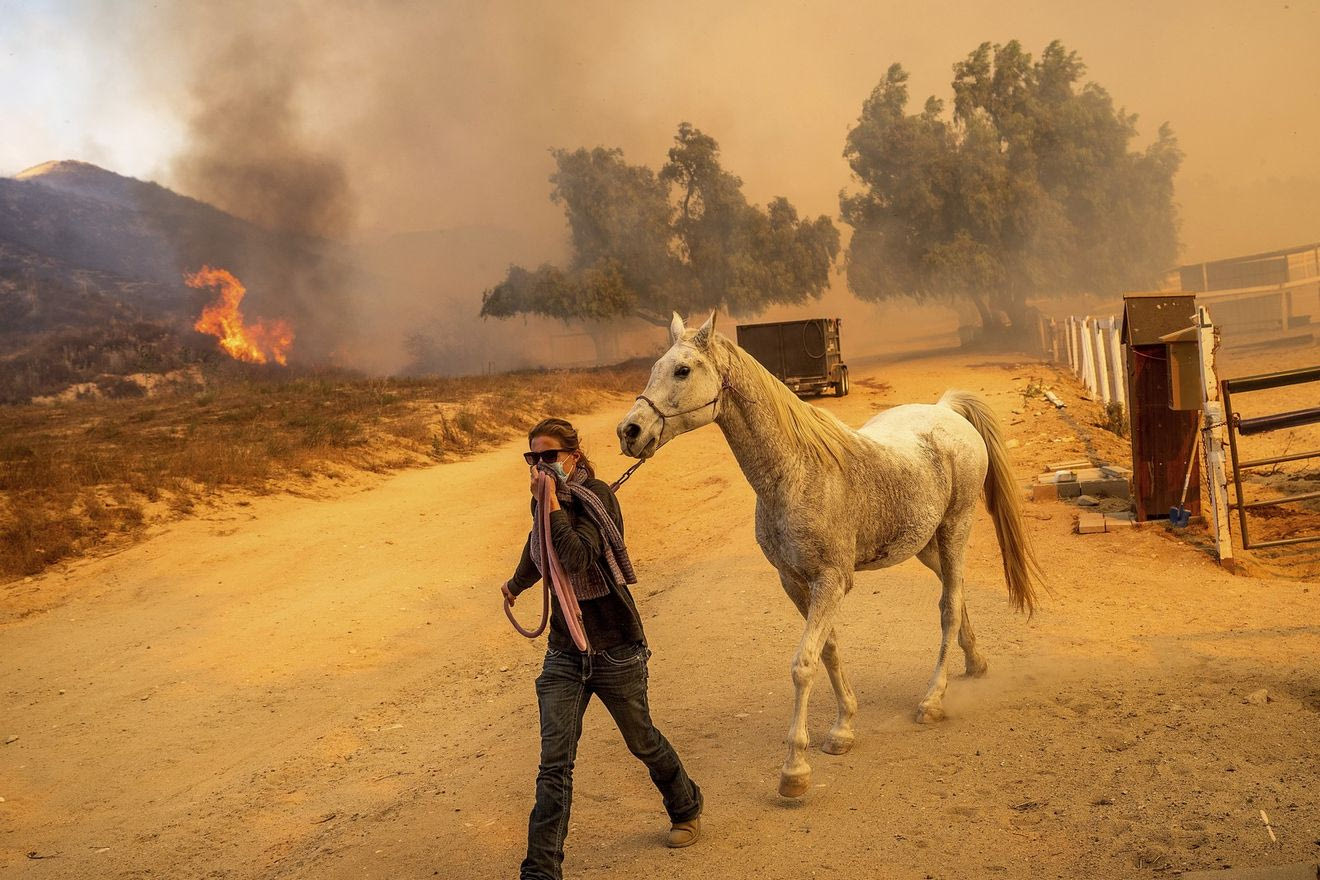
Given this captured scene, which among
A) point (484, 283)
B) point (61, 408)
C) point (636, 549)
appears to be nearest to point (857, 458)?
point (636, 549)

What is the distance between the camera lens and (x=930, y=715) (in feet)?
18.9

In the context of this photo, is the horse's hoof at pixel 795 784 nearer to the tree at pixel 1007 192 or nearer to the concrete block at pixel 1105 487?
the concrete block at pixel 1105 487

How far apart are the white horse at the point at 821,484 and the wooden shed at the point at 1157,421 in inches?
191

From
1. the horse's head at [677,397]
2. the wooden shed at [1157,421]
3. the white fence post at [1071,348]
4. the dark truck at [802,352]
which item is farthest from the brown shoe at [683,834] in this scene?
the white fence post at [1071,348]

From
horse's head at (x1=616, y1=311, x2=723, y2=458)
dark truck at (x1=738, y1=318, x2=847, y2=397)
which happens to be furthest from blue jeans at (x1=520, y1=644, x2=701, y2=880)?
dark truck at (x1=738, y1=318, x2=847, y2=397)

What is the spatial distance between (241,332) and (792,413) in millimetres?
50262

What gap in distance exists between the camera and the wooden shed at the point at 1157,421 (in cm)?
1024

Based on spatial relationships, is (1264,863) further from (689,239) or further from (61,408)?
(689,239)

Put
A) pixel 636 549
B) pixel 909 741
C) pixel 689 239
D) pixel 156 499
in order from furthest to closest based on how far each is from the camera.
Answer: pixel 689 239 < pixel 156 499 < pixel 636 549 < pixel 909 741

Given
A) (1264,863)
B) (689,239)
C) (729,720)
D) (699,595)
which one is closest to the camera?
(1264,863)

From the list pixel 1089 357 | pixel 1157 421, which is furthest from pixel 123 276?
pixel 1157 421

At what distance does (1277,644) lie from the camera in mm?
6473

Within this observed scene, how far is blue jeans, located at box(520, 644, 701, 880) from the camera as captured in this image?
3.97 m

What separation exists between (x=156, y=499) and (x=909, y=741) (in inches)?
510
